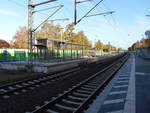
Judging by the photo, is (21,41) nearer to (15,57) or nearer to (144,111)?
(15,57)

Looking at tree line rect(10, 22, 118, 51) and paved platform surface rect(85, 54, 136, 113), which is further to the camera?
tree line rect(10, 22, 118, 51)

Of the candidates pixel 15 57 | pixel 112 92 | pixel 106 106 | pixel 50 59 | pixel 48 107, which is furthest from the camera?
pixel 15 57

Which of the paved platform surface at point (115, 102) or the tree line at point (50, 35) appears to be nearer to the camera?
the paved platform surface at point (115, 102)

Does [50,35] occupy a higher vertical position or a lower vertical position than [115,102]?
higher

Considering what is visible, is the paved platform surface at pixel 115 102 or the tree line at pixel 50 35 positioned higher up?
the tree line at pixel 50 35

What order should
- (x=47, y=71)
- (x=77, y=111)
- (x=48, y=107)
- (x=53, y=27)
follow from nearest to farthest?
(x=77, y=111)
(x=48, y=107)
(x=47, y=71)
(x=53, y=27)

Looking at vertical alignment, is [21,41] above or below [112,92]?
above

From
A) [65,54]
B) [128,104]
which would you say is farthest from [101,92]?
[65,54]

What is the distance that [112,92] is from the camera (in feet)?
37.8

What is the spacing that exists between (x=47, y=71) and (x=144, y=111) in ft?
48.1

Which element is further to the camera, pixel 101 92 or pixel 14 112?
pixel 101 92

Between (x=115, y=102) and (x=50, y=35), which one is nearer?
(x=115, y=102)

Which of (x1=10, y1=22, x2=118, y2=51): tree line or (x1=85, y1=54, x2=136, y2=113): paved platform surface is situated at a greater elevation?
(x1=10, y1=22, x2=118, y2=51): tree line

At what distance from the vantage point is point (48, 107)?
8.23 meters
